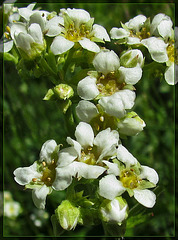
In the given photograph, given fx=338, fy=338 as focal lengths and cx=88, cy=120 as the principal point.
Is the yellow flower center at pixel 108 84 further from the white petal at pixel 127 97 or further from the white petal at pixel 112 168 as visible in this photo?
the white petal at pixel 112 168

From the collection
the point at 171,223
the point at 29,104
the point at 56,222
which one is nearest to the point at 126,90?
the point at 56,222

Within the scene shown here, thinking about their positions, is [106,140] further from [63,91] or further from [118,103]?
[63,91]

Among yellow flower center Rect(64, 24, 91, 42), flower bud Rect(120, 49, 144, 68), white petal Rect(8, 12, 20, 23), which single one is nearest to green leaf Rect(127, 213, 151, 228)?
flower bud Rect(120, 49, 144, 68)

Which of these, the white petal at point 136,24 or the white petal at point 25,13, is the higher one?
the white petal at point 25,13

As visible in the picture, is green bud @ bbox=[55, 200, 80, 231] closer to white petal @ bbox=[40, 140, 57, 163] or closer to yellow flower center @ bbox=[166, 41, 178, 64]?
white petal @ bbox=[40, 140, 57, 163]

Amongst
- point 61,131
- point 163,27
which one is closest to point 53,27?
point 163,27

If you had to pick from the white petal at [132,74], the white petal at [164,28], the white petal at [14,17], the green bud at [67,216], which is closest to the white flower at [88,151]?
the green bud at [67,216]
